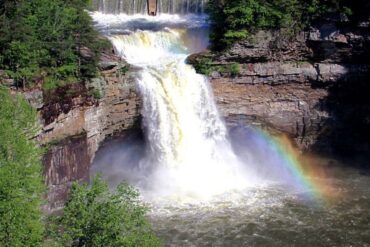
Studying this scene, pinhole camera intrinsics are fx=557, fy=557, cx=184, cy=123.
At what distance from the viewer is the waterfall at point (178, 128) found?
33.4 m

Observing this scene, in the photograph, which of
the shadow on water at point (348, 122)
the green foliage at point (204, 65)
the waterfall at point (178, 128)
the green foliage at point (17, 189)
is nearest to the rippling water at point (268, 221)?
the waterfall at point (178, 128)

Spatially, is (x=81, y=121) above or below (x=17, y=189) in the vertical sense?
below

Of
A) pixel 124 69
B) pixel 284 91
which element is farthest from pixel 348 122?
pixel 124 69

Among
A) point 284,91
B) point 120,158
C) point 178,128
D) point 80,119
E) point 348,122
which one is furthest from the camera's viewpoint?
point 348,122

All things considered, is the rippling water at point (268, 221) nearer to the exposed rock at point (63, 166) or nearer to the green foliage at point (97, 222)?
the exposed rock at point (63, 166)

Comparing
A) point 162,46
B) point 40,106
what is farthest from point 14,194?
point 162,46

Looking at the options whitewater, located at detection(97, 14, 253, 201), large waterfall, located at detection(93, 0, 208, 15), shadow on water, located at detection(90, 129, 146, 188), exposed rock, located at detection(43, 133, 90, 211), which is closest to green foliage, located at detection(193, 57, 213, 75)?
Answer: whitewater, located at detection(97, 14, 253, 201)

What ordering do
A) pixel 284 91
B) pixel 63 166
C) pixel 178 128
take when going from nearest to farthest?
pixel 63 166 → pixel 178 128 → pixel 284 91

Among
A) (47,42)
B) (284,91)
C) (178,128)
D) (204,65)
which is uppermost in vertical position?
(47,42)

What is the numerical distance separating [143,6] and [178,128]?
1390cm

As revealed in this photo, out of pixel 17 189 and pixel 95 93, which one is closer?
pixel 17 189

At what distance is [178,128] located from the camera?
34406mm

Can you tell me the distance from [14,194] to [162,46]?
21619mm

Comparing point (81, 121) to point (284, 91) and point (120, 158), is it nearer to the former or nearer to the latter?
point (120, 158)
